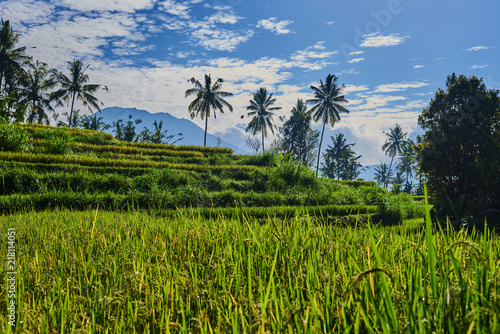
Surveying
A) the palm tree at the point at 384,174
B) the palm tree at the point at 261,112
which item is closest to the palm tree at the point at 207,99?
the palm tree at the point at 261,112

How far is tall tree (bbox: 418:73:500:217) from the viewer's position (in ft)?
35.9

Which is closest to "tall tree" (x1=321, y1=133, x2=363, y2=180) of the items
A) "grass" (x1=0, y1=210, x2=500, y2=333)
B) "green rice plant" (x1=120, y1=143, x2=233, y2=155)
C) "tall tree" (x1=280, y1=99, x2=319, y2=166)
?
"tall tree" (x1=280, y1=99, x2=319, y2=166)

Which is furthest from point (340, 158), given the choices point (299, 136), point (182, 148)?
point (182, 148)

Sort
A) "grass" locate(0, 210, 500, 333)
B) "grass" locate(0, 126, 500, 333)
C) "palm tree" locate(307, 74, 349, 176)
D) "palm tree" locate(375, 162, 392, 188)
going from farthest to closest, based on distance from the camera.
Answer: "palm tree" locate(375, 162, 392, 188), "palm tree" locate(307, 74, 349, 176), "grass" locate(0, 126, 500, 333), "grass" locate(0, 210, 500, 333)

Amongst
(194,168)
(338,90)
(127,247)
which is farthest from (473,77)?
(338,90)

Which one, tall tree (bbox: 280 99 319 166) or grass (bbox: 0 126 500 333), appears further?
tall tree (bbox: 280 99 319 166)

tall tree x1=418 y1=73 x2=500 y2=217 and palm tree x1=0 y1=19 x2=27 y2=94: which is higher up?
palm tree x1=0 y1=19 x2=27 y2=94

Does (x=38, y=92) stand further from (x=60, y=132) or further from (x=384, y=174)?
(x=384, y=174)

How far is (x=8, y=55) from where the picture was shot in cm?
3028

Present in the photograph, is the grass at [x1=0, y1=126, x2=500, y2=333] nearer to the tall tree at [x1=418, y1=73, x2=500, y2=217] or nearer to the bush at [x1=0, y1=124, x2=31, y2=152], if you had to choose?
the bush at [x1=0, y1=124, x2=31, y2=152]

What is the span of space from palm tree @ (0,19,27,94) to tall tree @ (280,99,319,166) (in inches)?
1307

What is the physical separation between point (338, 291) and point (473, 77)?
50.8 feet

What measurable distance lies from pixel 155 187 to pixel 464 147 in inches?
500

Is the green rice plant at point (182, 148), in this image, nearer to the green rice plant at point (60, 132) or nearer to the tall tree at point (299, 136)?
the green rice plant at point (60, 132)
